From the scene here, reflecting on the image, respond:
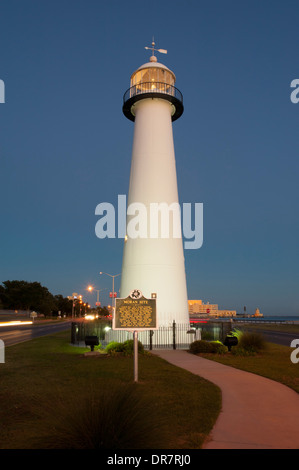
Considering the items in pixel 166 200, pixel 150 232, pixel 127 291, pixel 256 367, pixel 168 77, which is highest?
pixel 168 77

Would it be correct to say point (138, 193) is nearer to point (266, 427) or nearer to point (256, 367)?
point (256, 367)

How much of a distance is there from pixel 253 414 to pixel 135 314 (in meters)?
4.97

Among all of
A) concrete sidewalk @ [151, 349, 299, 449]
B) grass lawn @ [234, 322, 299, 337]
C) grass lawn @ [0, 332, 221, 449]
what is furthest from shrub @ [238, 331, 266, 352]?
grass lawn @ [234, 322, 299, 337]

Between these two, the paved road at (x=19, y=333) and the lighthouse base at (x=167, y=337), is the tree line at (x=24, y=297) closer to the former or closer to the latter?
the paved road at (x=19, y=333)

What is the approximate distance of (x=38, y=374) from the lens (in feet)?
40.6

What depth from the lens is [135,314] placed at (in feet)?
38.9

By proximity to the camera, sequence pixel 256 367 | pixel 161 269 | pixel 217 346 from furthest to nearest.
Result: 1. pixel 161 269
2. pixel 217 346
3. pixel 256 367

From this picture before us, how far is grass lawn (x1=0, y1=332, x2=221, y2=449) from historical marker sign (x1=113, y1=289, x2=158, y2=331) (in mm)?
1596

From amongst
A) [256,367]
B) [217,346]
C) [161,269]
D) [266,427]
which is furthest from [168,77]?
[266,427]

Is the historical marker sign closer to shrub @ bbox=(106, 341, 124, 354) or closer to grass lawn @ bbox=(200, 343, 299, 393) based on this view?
grass lawn @ bbox=(200, 343, 299, 393)

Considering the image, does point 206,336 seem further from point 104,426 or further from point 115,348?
point 104,426

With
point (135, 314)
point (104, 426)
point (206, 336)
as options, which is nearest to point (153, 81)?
point (135, 314)

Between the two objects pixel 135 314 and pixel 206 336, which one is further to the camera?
pixel 206 336
